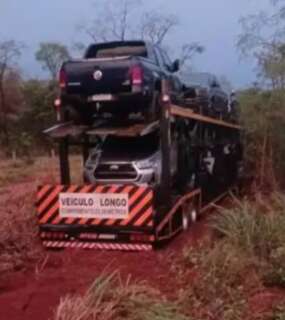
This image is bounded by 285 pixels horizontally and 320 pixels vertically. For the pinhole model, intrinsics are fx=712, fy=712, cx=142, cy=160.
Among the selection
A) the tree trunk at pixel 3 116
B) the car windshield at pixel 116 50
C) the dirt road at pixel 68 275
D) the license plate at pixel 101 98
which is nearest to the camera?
the dirt road at pixel 68 275

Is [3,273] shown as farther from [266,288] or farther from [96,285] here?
[266,288]

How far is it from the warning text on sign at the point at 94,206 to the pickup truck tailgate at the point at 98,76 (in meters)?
1.82

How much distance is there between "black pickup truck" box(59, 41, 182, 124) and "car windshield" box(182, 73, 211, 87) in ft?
11.2

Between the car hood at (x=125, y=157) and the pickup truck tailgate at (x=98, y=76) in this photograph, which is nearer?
the pickup truck tailgate at (x=98, y=76)

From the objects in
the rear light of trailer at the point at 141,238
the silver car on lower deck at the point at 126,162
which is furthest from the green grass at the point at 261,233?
the silver car on lower deck at the point at 126,162

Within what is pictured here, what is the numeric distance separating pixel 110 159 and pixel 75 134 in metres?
0.78

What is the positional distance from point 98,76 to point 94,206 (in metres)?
2.22

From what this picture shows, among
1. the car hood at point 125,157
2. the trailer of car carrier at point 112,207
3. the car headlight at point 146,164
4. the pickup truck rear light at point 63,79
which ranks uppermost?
the pickup truck rear light at point 63,79

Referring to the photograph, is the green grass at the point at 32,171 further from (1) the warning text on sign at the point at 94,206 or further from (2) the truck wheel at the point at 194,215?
(1) the warning text on sign at the point at 94,206

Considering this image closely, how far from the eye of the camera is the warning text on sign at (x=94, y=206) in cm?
1173

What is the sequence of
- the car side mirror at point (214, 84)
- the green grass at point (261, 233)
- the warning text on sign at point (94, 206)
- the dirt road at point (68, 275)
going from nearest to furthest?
the dirt road at point (68, 275) → the green grass at point (261, 233) → the warning text on sign at point (94, 206) → the car side mirror at point (214, 84)

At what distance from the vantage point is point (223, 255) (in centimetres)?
890

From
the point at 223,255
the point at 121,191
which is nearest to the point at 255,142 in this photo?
the point at 121,191

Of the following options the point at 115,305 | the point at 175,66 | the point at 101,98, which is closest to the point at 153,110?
the point at 101,98
